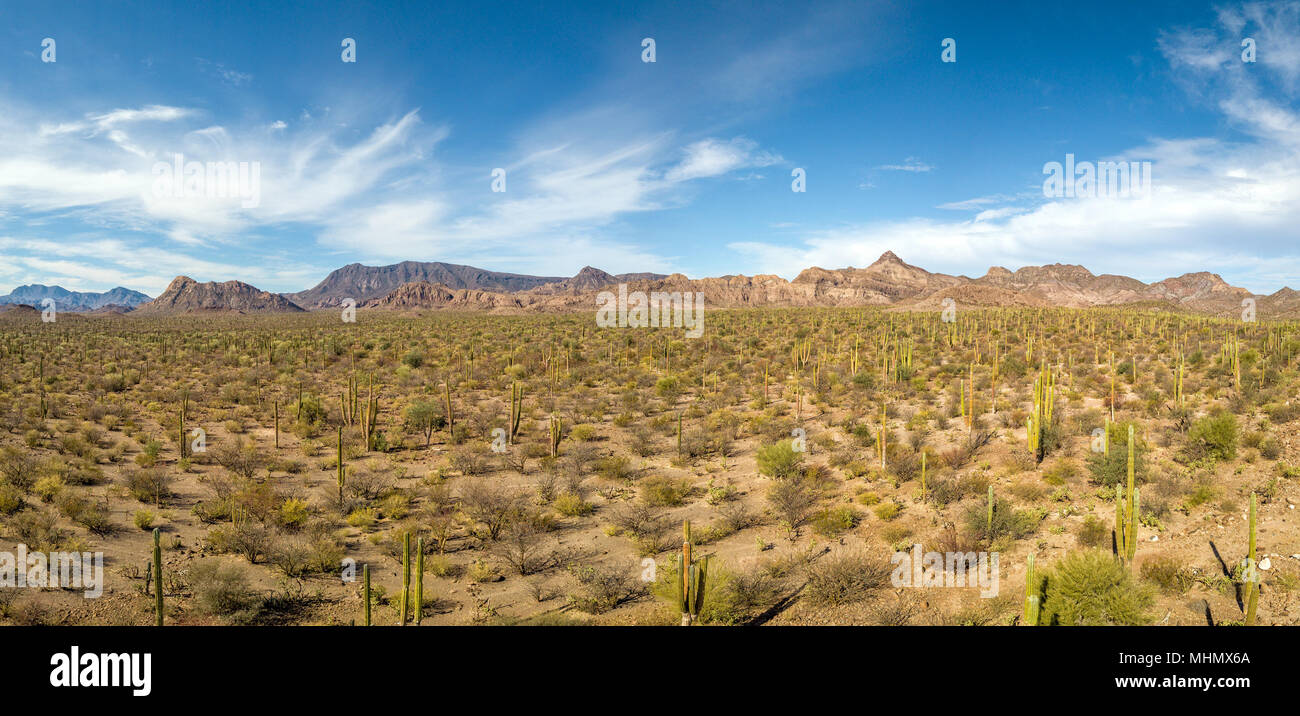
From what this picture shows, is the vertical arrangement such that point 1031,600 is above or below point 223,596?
above

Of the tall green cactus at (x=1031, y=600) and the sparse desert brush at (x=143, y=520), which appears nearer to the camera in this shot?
the tall green cactus at (x=1031, y=600)

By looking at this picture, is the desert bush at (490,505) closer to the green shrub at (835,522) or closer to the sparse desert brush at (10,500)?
the green shrub at (835,522)

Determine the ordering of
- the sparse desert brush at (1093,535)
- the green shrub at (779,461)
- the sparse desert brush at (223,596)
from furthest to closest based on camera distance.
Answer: the green shrub at (779,461) → the sparse desert brush at (1093,535) → the sparse desert brush at (223,596)

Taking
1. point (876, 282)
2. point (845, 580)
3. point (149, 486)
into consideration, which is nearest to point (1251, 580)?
point (845, 580)

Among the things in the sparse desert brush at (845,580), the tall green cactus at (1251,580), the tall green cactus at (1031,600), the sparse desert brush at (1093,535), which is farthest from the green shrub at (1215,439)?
the tall green cactus at (1031,600)

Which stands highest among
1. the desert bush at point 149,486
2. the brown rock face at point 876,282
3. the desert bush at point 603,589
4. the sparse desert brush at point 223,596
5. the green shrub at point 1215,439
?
the brown rock face at point 876,282

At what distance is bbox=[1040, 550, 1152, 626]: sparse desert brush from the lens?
6.57 m

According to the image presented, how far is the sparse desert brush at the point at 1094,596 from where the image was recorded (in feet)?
21.5

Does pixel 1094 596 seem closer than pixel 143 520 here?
Yes

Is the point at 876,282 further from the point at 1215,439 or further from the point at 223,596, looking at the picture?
the point at 223,596

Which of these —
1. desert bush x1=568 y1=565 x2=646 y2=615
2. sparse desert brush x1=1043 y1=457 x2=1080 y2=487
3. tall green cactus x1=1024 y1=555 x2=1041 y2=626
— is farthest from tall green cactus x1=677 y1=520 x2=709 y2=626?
sparse desert brush x1=1043 y1=457 x2=1080 y2=487

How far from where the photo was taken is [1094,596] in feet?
21.8

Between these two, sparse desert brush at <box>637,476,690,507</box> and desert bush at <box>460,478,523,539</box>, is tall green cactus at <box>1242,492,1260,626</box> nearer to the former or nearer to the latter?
sparse desert brush at <box>637,476,690,507</box>
